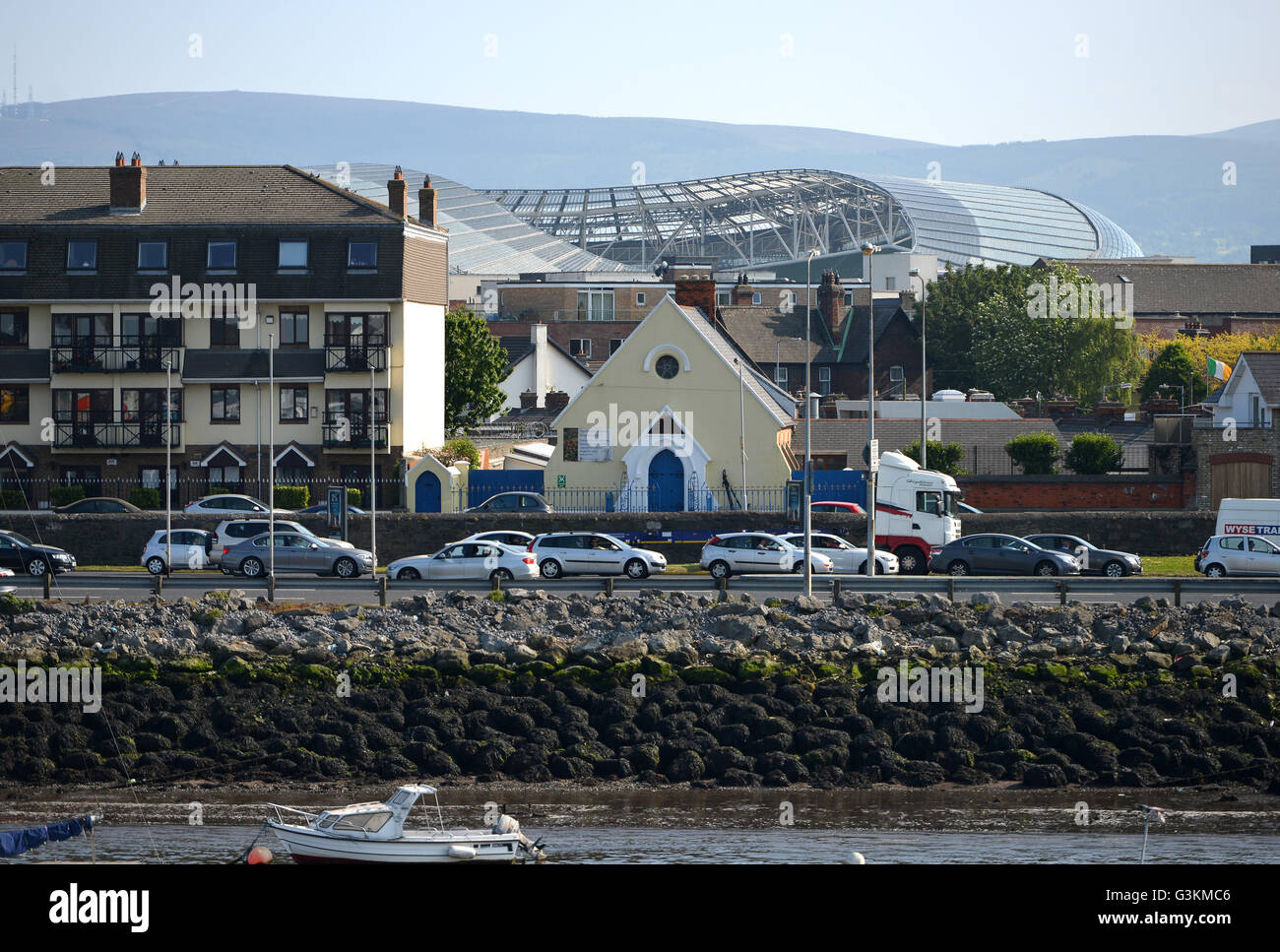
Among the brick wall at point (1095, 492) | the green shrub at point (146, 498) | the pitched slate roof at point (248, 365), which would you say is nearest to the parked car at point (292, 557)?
the green shrub at point (146, 498)

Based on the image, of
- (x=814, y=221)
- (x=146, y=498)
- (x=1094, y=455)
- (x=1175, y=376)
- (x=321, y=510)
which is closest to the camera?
(x=321, y=510)

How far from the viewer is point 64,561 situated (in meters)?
44.2

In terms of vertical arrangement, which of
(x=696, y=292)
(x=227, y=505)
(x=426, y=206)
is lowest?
(x=227, y=505)

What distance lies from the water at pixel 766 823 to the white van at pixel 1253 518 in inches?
914

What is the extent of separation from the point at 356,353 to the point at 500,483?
30.3ft

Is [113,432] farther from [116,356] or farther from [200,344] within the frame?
[200,344]

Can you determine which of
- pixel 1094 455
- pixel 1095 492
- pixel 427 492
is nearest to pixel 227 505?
pixel 427 492

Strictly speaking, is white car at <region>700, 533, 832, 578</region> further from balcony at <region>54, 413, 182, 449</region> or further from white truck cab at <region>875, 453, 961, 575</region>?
balcony at <region>54, 413, 182, 449</region>

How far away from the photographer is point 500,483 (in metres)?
55.0

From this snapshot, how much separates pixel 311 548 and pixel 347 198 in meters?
22.4

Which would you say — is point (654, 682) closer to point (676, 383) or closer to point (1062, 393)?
point (676, 383)

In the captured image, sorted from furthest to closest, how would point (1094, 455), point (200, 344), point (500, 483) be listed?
point (200, 344) → point (1094, 455) → point (500, 483)

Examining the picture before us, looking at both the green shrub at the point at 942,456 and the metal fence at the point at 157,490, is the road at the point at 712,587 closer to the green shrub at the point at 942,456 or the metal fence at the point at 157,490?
the metal fence at the point at 157,490

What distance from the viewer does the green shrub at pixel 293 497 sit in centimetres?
5519
